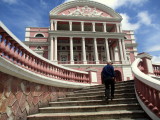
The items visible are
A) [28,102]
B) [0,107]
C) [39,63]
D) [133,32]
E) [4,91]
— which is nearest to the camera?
[0,107]

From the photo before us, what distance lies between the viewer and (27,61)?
14.6 ft

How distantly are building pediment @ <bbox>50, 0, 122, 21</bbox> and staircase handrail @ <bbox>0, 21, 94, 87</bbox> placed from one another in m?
19.7

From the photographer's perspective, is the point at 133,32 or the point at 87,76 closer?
the point at 87,76

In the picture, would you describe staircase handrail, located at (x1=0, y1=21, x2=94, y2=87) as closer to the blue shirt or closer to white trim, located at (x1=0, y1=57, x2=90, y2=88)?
white trim, located at (x1=0, y1=57, x2=90, y2=88)

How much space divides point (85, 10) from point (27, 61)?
2420cm

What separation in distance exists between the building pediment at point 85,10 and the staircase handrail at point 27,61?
64.8 feet

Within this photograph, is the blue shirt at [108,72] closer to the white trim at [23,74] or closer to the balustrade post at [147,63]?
the white trim at [23,74]

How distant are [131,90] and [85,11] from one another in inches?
909

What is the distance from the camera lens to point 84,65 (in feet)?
69.3

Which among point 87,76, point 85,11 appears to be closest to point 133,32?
point 85,11

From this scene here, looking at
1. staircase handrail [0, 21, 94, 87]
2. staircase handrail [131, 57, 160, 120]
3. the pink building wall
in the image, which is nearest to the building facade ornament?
staircase handrail [0, 21, 94, 87]

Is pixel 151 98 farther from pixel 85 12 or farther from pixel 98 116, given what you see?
pixel 85 12

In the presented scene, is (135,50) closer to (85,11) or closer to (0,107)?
(85,11)

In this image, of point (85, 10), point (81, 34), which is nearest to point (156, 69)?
point (81, 34)
